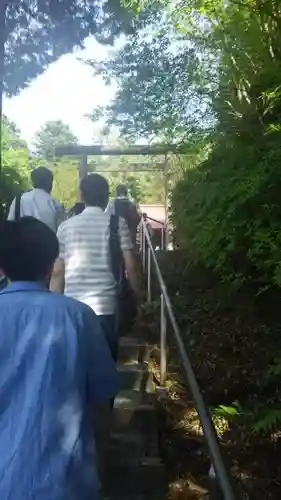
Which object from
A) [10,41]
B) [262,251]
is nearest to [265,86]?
[262,251]

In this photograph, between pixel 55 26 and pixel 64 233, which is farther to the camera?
pixel 55 26

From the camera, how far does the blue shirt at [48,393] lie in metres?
1.76

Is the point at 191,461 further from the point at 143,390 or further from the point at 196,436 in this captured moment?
the point at 143,390

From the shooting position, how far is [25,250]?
2.03 meters

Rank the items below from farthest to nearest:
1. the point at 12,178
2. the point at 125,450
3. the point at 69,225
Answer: the point at 12,178
the point at 125,450
the point at 69,225

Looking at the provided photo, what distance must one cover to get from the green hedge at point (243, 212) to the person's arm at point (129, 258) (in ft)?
2.18

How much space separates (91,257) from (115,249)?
0.14 m

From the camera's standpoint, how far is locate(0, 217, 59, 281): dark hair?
2.02 m

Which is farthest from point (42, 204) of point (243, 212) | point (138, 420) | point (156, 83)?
point (156, 83)

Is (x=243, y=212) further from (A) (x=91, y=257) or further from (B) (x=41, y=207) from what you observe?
(B) (x=41, y=207)

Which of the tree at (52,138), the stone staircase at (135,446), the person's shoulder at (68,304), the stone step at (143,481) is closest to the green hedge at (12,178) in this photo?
the tree at (52,138)

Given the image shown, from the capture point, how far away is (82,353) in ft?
6.23

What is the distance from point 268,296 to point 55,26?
5.29 metres

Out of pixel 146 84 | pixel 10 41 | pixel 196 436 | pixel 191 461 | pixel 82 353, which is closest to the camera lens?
pixel 82 353
